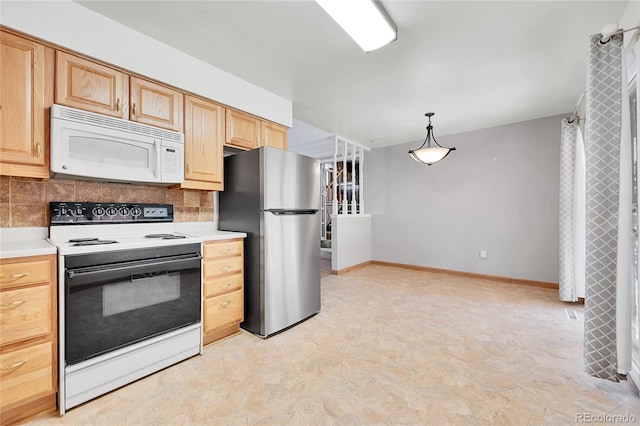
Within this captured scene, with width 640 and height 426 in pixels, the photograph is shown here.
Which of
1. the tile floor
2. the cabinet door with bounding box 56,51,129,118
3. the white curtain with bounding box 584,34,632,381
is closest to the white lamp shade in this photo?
the white curtain with bounding box 584,34,632,381

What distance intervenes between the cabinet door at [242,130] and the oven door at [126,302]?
3.95ft

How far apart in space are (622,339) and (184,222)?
3292 millimetres

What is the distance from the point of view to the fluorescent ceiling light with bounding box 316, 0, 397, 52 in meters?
1.65

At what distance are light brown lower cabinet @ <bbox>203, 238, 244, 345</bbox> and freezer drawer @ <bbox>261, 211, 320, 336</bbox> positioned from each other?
24 centimetres

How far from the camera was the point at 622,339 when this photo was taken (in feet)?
5.35

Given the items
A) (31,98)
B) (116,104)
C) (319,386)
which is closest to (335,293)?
(319,386)

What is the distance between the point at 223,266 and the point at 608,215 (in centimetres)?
273

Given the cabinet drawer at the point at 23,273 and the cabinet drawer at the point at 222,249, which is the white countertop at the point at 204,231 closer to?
the cabinet drawer at the point at 222,249

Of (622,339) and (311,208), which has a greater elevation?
(311,208)

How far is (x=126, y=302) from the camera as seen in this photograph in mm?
1730

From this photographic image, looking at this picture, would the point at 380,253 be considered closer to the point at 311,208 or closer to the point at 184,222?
the point at 311,208

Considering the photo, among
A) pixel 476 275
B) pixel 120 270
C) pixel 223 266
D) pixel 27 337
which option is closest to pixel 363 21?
pixel 223 266

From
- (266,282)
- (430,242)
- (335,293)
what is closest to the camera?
(266,282)

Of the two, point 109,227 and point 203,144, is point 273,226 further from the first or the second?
point 109,227
